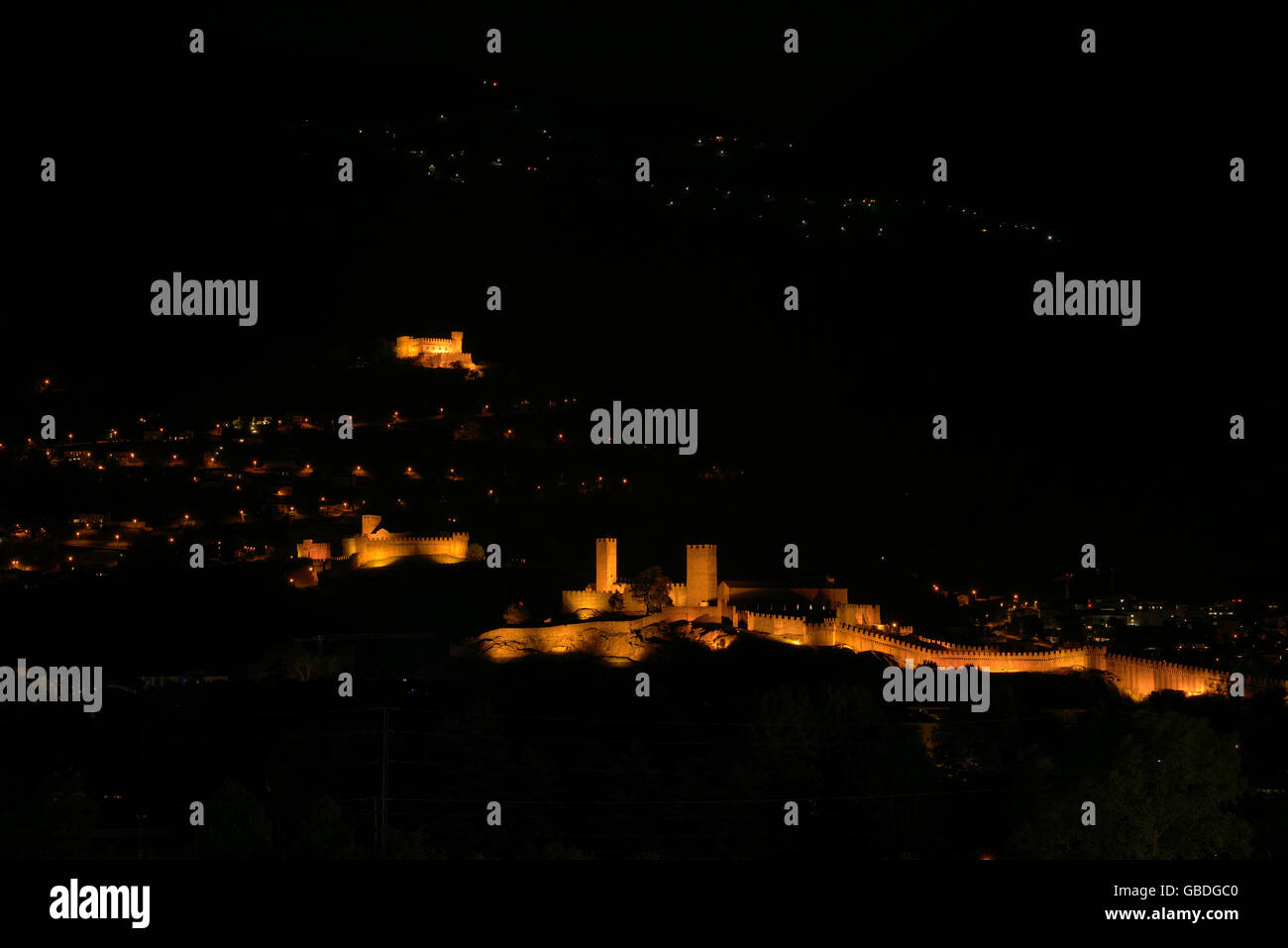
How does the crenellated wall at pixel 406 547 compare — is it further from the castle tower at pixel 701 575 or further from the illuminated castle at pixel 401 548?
the castle tower at pixel 701 575

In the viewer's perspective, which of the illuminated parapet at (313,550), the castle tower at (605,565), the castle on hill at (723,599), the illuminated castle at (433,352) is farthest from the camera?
the illuminated castle at (433,352)

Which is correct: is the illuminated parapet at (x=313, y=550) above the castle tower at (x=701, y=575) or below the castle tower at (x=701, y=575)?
above

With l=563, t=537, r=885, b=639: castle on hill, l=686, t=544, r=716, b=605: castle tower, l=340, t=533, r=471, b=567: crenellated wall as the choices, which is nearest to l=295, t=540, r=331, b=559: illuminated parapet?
l=340, t=533, r=471, b=567: crenellated wall

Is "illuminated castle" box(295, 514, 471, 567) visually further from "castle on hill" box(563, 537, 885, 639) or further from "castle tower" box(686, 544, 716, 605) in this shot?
"castle tower" box(686, 544, 716, 605)

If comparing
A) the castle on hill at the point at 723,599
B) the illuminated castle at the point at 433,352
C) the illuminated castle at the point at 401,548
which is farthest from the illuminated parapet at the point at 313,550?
the illuminated castle at the point at 433,352

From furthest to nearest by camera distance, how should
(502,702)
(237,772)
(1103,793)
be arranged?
1. (502,702)
2. (237,772)
3. (1103,793)

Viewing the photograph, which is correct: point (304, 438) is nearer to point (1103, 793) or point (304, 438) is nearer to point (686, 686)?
point (686, 686)

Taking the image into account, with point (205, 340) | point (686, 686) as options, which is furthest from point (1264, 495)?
point (205, 340)
